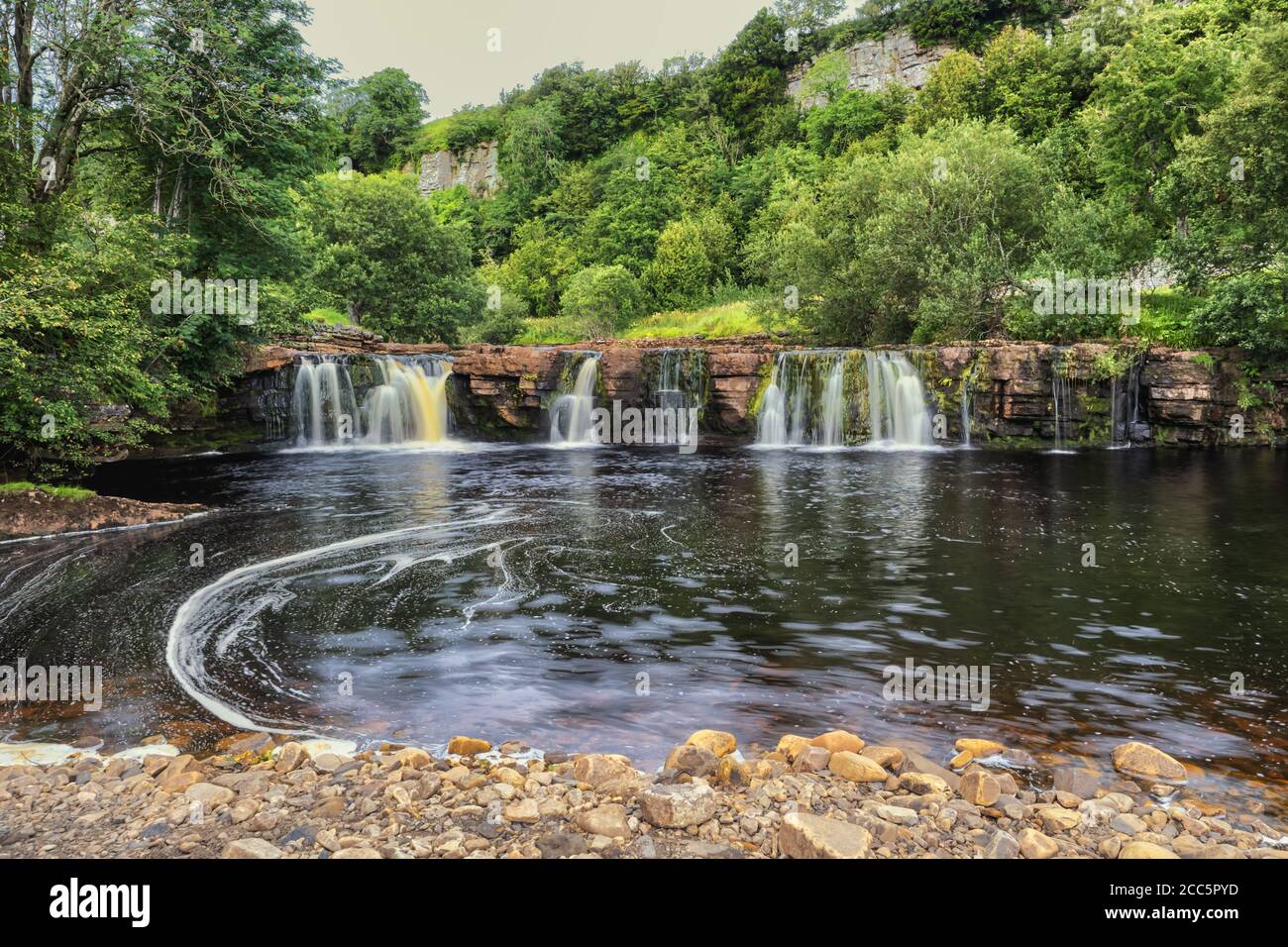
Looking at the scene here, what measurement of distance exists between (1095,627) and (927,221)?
29696 mm

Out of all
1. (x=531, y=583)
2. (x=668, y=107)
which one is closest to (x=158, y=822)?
(x=531, y=583)

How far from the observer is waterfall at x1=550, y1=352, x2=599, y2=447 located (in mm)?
33094

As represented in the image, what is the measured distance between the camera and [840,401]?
3066cm

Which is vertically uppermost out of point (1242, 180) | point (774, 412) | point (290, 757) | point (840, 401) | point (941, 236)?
point (1242, 180)

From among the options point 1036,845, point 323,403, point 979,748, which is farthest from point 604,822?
point 323,403

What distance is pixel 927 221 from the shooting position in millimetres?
34719

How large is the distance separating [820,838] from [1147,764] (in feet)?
9.70

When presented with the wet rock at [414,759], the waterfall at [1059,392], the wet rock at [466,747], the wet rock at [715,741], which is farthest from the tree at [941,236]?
the wet rock at [414,759]

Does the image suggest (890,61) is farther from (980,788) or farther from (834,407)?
(980,788)

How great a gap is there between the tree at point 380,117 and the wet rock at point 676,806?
399 ft

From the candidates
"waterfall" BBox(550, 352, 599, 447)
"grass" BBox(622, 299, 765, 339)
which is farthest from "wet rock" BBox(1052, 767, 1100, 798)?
"grass" BBox(622, 299, 765, 339)

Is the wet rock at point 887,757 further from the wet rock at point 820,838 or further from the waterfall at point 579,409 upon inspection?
the waterfall at point 579,409

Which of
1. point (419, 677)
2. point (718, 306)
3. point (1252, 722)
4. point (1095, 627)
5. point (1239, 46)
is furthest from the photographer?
point (718, 306)

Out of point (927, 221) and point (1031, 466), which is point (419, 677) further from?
point (927, 221)
